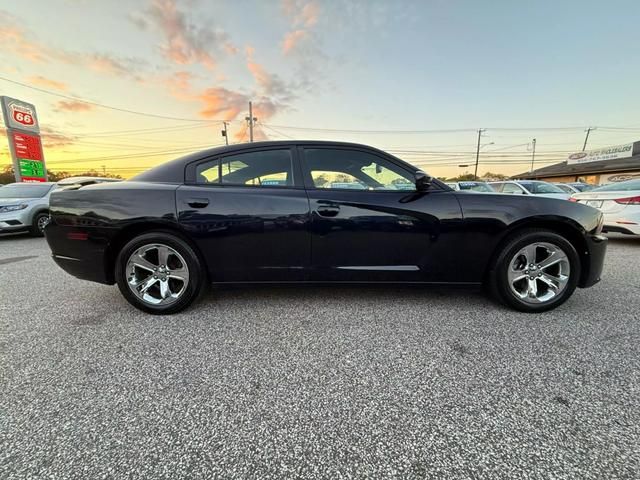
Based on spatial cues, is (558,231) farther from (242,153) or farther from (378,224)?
(242,153)

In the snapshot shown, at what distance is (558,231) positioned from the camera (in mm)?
2572

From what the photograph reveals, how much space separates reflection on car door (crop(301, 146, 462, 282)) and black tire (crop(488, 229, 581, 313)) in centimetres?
42

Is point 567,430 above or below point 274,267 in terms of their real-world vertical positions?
below

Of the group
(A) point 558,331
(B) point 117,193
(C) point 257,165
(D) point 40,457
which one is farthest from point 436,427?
(B) point 117,193

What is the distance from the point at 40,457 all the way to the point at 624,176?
39.4m

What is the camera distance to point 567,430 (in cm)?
133

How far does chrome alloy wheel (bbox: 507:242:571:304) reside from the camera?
8.27 feet

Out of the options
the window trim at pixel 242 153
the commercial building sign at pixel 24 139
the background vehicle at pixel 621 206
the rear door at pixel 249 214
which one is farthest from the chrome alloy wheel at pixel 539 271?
the commercial building sign at pixel 24 139

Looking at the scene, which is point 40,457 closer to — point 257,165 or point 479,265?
Result: point 257,165

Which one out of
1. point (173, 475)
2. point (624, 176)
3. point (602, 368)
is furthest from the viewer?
point (624, 176)

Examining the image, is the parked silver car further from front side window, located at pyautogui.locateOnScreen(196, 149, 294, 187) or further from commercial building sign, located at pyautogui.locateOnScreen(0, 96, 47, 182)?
commercial building sign, located at pyautogui.locateOnScreen(0, 96, 47, 182)

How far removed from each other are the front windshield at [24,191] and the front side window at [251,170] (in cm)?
739

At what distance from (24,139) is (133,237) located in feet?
53.4

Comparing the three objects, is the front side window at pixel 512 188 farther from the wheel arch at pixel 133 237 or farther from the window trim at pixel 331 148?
the wheel arch at pixel 133 237
